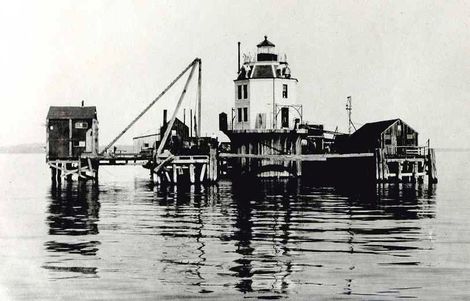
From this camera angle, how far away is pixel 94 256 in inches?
888

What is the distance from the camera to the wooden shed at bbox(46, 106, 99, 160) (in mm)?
73875

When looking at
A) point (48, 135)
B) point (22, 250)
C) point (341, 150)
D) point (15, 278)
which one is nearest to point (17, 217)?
point (22, 250)

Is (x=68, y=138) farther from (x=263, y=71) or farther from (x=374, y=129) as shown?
(x=374, y=129)

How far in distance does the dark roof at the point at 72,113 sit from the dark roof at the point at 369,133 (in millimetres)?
28677

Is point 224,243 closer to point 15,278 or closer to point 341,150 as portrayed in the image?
point 15,278

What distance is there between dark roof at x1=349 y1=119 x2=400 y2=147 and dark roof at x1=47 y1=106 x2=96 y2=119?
28.7m

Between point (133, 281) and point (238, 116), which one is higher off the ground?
point (238, 116)

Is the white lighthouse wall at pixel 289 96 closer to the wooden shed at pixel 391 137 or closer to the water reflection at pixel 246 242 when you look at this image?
the wooden shed at pixel 391 137

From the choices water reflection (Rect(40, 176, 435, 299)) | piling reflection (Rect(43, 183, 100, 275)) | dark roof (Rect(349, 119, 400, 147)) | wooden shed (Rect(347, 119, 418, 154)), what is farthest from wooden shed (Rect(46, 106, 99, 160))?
dark roof (Rect(349, 119, 400, 147))

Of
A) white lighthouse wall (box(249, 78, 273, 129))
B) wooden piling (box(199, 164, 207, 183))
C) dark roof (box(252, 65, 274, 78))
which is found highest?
dark roof (box(252, 65, 274, 78))

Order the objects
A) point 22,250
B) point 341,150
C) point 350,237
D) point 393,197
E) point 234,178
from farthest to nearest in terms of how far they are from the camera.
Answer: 1. point 341,150
2. point 234,178
3. point 393,197
4. point 350,237
5. point 22,250

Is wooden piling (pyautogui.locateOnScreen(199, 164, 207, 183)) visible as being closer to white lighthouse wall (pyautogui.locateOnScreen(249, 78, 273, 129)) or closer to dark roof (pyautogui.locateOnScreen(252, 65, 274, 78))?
white lighthouse wall (pyautogui.locateOnScreen(249, 78, 273, 129))

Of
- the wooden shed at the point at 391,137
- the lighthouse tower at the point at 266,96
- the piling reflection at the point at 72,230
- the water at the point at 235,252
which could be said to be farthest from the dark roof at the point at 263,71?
the water at the point at 235,252

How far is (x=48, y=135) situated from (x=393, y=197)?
120 ft
